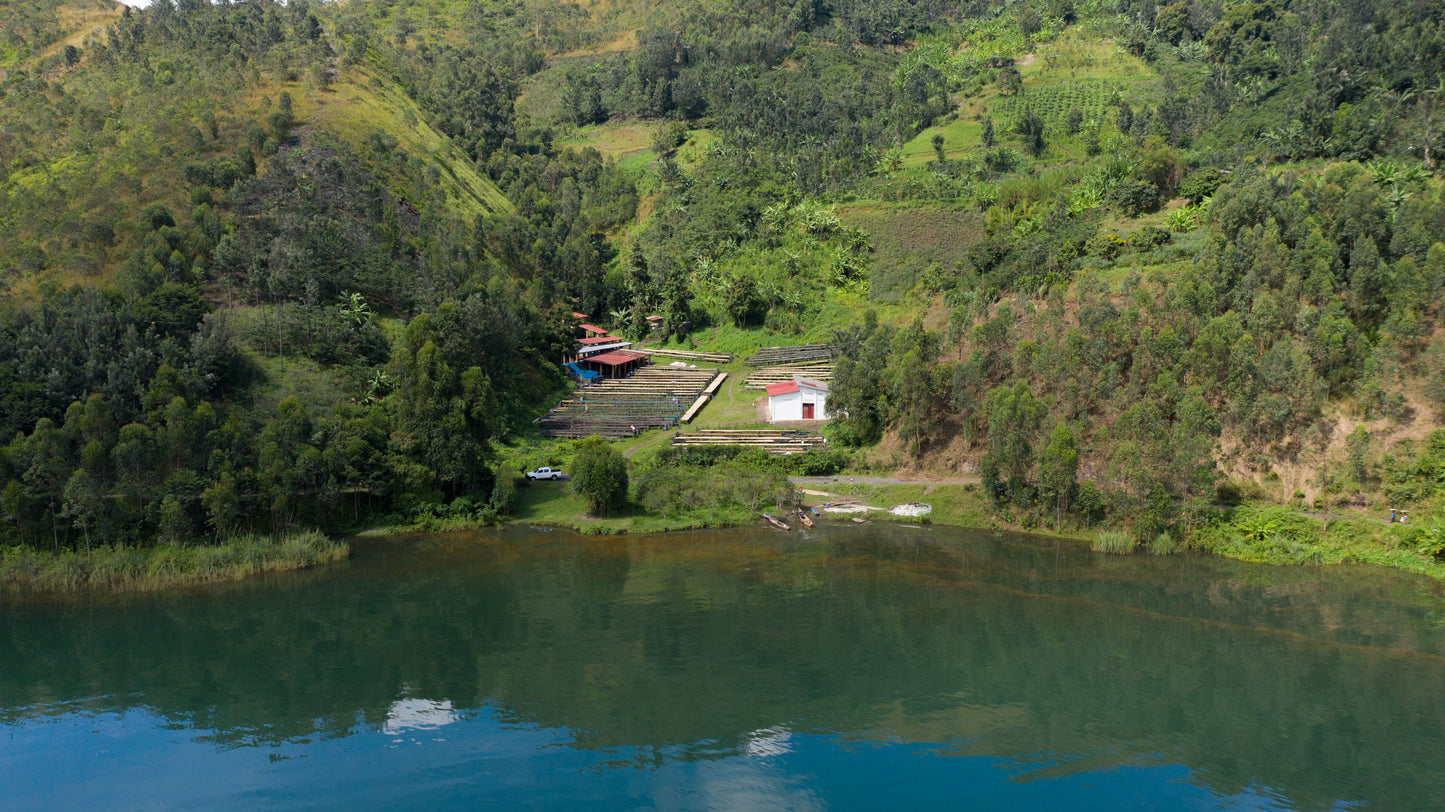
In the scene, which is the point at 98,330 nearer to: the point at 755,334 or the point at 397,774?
the point at 397,774

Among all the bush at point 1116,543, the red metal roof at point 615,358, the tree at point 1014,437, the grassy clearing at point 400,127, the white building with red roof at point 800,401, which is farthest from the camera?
the grassy clearing at point 400,127

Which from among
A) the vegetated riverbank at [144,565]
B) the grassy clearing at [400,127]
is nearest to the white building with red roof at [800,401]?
the vegetated riverbank at [144,565]

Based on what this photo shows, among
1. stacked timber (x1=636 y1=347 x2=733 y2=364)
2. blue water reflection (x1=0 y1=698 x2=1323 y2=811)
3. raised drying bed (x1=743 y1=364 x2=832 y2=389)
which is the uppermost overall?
stacked timber (x1=636 y1=347 x2=733 y2=364)

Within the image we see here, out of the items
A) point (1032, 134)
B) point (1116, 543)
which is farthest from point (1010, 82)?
point (1116, 543)

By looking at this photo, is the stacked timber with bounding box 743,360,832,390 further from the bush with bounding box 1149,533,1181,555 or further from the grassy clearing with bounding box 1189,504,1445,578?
the grassy clearing with bounding box 1189,504,1445,578

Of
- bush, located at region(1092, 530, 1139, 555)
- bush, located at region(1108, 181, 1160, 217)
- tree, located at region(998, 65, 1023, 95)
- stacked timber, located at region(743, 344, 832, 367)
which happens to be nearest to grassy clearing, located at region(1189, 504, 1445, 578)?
bush, located at region(1092, 530, 1139, 555)

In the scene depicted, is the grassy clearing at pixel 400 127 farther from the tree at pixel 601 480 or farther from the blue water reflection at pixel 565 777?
the blue water reflection at pixel 565 777
